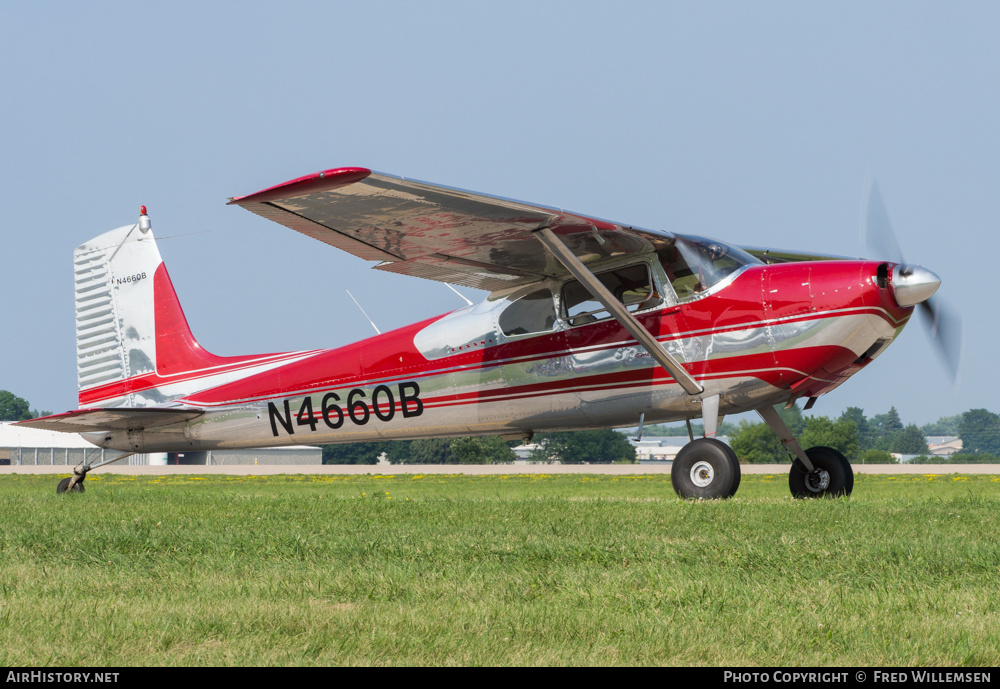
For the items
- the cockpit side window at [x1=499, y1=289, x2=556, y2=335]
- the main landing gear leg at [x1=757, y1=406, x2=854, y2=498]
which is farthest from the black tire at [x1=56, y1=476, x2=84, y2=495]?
the main landing gear leg at [x1=757, y1=406, x2=854, y2=498]

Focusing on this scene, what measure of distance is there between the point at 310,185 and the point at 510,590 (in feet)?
16.7

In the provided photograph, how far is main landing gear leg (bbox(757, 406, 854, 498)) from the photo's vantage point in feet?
37.1

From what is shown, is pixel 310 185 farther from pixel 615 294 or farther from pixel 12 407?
pixel 12 407

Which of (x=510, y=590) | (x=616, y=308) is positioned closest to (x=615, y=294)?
(x=616, y=308)

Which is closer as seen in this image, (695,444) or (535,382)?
(695,444)

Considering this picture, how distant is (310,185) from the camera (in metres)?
8.59

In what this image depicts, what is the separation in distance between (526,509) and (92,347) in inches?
395

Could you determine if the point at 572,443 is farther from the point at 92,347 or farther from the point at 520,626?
the point at 520,626

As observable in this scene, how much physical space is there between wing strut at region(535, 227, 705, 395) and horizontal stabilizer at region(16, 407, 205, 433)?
692 cm

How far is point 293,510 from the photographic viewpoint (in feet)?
30.0

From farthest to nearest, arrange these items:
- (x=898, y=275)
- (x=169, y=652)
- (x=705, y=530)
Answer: (x=898, y=275) < (x=705, y=530) < (x=169, y=652)

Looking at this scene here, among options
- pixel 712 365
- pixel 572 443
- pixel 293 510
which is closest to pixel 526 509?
pixel 293 510

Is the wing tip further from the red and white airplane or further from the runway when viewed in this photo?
the runway

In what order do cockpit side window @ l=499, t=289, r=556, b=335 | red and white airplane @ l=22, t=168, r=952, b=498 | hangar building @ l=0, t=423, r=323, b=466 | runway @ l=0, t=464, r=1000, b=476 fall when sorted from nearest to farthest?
red and white airplane @ l=22, t=168, r=952, b=498 < cockpit side window @ l=499, t=289, r=556, b=335 < runway @ l=0, t=464, r=1000, b=476 < hangar building @ l=0, t=423, r=323, b=466
